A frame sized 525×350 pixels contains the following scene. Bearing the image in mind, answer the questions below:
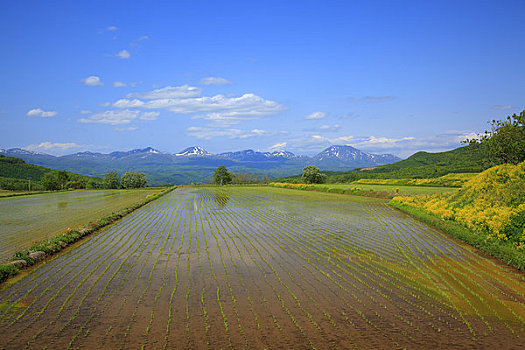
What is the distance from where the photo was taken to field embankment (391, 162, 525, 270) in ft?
32.9

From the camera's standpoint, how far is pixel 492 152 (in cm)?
1978

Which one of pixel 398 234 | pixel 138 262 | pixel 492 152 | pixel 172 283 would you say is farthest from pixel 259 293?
pixel 492 152

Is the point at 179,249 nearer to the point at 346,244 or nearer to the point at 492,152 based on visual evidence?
the point at 346,244

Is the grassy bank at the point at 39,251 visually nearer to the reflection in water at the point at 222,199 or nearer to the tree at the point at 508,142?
the reflection in water at the point at 222,199

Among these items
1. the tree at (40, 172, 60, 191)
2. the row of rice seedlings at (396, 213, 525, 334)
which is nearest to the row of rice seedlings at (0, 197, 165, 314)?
the row of rice seedlings at (396, 213, 525, 334)

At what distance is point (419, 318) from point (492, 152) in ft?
62.6

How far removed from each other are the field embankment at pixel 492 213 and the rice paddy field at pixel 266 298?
687 mm

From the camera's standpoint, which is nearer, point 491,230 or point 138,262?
point 138,262

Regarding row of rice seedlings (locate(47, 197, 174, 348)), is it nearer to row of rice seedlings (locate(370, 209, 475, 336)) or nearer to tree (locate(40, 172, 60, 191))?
row of rice seedlings (locate(370, 209, 475, 336))

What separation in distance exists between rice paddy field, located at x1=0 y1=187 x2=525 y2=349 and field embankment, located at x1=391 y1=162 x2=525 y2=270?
0.69m

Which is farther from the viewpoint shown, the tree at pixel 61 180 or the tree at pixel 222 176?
the tree at pixel 222 176

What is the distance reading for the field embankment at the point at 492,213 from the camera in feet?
32.9

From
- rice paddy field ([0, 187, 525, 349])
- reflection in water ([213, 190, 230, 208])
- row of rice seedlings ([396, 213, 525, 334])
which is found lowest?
row of rice seedlings ([396, 213, 525, 334])

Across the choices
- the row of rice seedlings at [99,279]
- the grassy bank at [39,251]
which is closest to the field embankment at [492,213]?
the row of rice seedlings at [99,279]
